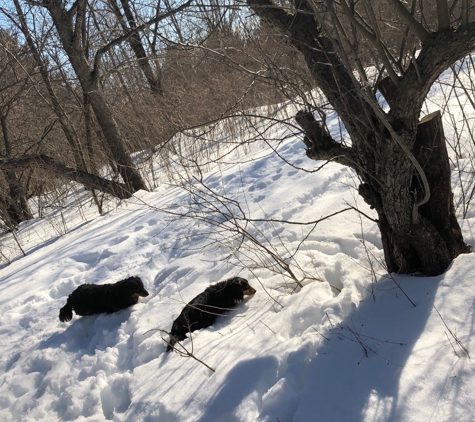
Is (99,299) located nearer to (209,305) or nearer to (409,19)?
(209,305)

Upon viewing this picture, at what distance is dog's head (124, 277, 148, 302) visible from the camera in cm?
417

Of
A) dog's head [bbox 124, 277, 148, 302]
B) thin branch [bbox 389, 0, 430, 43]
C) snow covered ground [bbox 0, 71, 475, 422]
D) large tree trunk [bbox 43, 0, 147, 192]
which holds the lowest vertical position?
snow covered ground [bbox 0, 71, 475, 422]

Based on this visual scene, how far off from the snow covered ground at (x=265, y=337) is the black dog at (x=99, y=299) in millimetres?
101

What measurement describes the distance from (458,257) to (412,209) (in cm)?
51

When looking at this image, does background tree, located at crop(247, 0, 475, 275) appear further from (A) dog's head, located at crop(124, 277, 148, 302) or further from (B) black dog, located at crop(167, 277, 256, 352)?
(A) dog's head, located at crop(124, 277, 148, 302)

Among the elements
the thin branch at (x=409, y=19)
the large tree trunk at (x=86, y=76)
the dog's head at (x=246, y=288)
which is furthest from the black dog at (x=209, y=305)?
the large tree trunk at (x=86, y=76)

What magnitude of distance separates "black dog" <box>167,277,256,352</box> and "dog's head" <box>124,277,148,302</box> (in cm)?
89

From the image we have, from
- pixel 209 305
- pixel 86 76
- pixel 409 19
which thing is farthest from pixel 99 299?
pixel 86 76

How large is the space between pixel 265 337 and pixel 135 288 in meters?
1.83

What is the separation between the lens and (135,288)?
419 cm

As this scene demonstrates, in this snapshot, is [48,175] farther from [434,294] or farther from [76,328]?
[434,294]

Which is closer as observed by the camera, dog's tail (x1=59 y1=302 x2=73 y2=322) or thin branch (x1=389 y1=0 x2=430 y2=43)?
thin branch (x1=389 y1=0 x2=430 y2=43)

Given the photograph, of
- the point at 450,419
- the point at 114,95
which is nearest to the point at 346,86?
the point at 450,419

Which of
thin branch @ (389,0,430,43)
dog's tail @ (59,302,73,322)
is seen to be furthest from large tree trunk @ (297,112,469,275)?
dog's tail @ (59,302,73,322)
